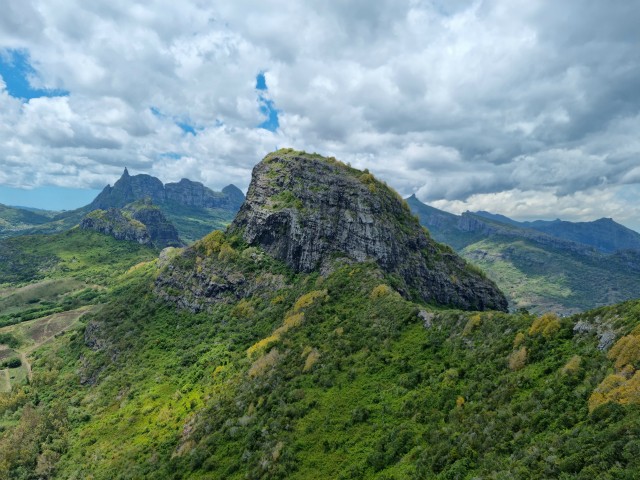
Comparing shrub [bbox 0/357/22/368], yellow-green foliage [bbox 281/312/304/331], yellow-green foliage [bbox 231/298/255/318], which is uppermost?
yellow-green foliage [bbox 281/312/304/331]

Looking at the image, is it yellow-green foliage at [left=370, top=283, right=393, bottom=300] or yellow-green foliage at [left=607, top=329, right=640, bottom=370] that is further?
yellow-green foliage at [left=370, top=283, right=393, bottom=300]

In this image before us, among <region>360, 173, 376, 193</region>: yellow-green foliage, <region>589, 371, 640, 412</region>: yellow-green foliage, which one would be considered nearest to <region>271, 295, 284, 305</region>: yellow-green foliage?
<region>360, 173, 376, 193</region>: yellow-green foliage

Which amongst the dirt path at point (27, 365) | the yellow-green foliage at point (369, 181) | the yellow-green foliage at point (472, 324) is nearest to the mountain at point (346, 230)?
the yellow-green foliage at point (369, 181)

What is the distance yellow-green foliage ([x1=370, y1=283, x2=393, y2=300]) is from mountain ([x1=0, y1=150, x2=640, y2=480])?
1.88 ft

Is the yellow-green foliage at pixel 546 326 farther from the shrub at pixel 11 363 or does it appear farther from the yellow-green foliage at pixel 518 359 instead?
the shrub at pixel 11 363

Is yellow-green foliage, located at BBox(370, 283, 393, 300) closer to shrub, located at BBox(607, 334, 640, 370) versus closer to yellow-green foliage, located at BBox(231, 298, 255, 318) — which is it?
yellow-green foliage, located at BBox(231, 298, 255, 318)

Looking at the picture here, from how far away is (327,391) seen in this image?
250ft

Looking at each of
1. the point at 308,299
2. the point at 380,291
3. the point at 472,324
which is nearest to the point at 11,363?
the point at 308,299

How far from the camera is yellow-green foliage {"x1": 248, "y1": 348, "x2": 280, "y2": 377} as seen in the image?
9731cm

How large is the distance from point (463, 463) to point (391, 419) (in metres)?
19.6

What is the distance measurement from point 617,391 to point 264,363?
260 feet

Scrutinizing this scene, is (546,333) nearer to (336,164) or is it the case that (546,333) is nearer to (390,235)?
(390,235)

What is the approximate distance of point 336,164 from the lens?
174 m

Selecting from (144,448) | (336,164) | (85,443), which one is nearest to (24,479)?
(85,443)
